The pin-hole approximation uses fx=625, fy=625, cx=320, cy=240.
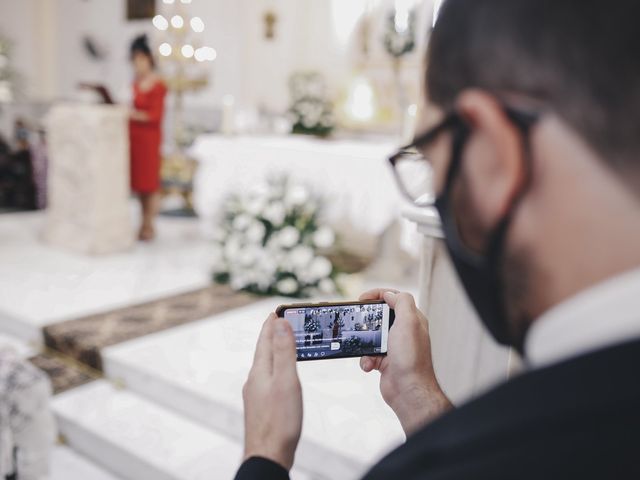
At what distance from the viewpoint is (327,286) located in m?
4.16

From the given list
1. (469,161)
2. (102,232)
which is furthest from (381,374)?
(102,232)

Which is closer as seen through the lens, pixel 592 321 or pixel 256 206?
pixel 592 321

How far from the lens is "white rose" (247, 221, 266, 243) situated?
13.6ft

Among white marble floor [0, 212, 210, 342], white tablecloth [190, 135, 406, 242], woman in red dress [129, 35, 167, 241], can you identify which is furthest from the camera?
woman in red dress [129, 35, 167, 241]

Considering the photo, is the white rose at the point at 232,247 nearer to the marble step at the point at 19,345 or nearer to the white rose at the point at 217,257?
the white rose at the point at 217,257

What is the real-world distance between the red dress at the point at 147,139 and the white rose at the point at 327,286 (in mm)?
2519

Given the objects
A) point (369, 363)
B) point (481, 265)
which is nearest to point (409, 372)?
point (369, 363)

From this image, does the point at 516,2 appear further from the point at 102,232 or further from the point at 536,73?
the point at 102,232

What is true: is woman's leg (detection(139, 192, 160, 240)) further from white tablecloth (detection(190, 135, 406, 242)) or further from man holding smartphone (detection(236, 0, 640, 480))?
man holding smartphone (detection(236, 0, 640, 480))

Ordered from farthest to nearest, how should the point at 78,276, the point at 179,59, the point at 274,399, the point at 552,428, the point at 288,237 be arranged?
1. the point at 179,59
2. the point at 78,276
3. the point at 288,237
4. the point at 274,399
5. the point at 552,428

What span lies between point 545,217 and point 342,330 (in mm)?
530

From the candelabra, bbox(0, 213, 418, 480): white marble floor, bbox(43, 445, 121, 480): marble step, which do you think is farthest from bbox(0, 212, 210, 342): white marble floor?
the candelabra

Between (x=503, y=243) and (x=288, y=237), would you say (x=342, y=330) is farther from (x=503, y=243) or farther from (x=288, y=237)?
(x=288, y=237)

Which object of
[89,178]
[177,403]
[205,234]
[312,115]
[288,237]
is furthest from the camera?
[205,234]
